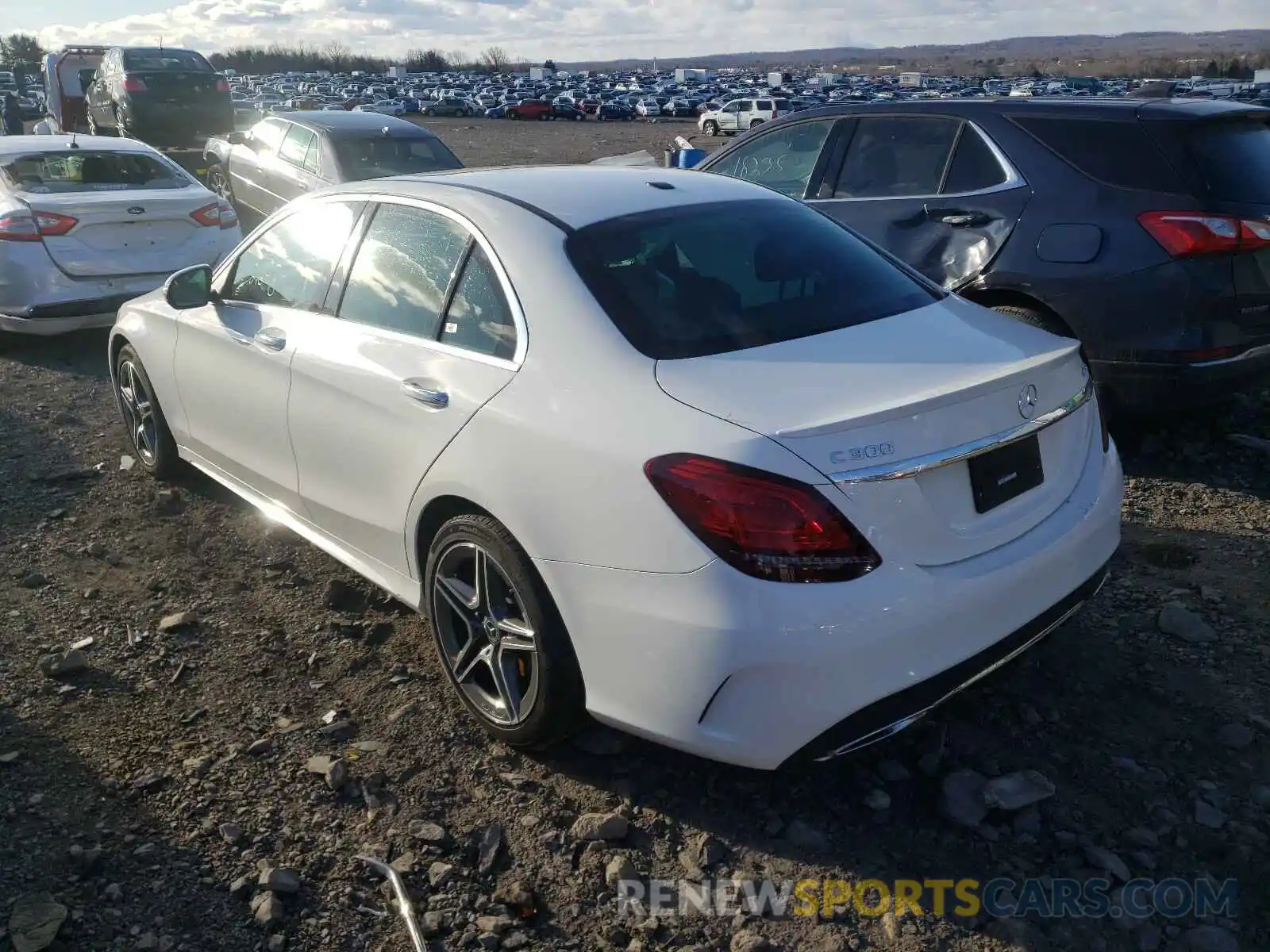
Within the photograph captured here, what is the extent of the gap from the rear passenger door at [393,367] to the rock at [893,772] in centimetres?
152

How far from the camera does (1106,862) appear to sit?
264cm

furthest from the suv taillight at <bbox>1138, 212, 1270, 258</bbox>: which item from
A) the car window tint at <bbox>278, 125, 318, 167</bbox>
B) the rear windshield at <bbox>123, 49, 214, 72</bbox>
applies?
the rear windshield at <bbox>123, 49, 214, 72</bbox>

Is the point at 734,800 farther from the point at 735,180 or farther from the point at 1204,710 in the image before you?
the point at 735,180

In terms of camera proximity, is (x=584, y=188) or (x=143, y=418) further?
(x=143, y=418)

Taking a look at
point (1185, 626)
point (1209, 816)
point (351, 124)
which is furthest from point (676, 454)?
point (351, 124)

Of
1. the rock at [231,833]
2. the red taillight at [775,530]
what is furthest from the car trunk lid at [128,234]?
the red taillight at [775,530]

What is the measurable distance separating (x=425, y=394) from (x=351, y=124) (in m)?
8.74

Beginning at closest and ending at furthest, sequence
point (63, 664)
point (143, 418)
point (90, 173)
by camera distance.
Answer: point (63, 664), point (143, 418), point (90, 173)

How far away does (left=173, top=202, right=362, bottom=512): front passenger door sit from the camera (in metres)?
3.97

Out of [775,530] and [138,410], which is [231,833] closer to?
[775,530]

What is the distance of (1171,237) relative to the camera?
15.6ft

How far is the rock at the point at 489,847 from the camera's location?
2.75 meters

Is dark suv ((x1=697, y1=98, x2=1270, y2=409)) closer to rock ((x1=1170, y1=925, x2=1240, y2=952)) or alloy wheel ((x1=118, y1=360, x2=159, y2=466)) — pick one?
rock ((x1=1170, y1=925, x2=1240, y2=952))

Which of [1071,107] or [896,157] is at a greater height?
[1071,107]
